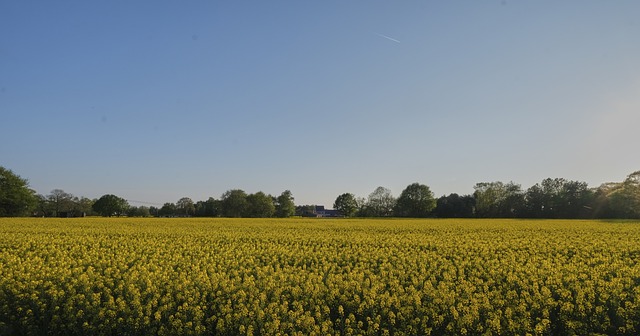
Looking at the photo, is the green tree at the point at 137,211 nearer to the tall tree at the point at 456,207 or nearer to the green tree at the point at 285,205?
the green tree at the point at 285,205

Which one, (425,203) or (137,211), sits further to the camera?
(137,211)

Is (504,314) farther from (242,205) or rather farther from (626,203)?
(242,205)

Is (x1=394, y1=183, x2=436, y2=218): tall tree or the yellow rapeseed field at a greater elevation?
(x1=394, y1=183, x2=436, y2=218): tall tree

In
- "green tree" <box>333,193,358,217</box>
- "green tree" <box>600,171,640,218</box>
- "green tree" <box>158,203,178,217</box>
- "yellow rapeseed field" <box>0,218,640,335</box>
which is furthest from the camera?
"green tree" <box>158,203,178,217</box>

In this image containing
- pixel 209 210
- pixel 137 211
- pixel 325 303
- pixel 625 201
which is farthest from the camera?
pixel 137 211

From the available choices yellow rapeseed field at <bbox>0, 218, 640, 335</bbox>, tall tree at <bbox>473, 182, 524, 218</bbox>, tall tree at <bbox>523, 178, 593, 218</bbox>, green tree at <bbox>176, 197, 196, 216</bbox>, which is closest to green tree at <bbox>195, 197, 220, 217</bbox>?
green tree at <bbox>176, 197, 196, 216</bbox>

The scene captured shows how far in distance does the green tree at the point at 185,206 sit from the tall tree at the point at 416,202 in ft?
257

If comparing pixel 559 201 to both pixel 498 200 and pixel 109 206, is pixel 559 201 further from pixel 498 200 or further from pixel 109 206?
pixel 109 206

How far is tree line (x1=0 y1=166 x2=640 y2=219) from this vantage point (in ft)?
273

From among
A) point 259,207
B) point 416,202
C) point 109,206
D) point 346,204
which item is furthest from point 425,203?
point 109,206

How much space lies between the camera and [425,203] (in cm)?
11250

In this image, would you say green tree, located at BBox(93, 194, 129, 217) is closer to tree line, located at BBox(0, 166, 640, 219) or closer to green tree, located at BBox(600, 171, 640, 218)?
tree line, located at BBox(0, 166, 640, 219)

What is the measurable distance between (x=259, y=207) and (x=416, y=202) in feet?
136

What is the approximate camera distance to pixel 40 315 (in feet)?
31.3
